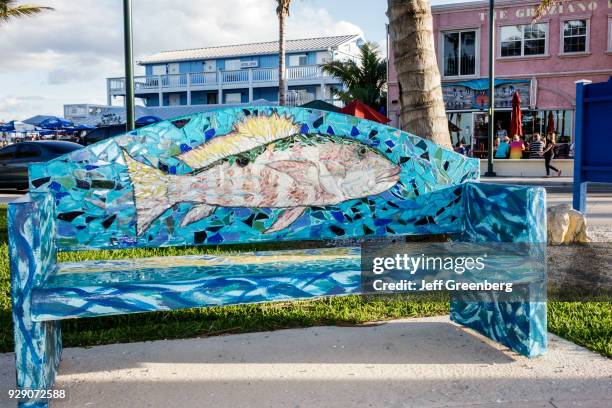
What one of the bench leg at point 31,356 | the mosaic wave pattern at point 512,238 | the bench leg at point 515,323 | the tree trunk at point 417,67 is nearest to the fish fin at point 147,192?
the bench leg at point 31,356

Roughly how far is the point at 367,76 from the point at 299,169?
34016mm

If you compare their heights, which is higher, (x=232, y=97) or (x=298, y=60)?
(x=298, y=60)

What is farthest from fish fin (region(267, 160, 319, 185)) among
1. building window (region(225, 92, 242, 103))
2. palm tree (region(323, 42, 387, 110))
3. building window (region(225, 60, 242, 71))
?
building window (region(225, 60, 242, 71))

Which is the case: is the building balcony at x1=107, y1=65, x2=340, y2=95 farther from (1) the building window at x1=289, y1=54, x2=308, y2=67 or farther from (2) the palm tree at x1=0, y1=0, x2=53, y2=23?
(2) the palm tree at x1=0, y1=0, x2=53, y2=23

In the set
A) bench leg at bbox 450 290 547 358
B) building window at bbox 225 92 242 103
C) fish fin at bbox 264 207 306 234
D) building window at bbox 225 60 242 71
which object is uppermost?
building window at bbox 225 60 242 71

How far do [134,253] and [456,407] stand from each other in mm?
4493

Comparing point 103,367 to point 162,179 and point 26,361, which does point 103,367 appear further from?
point 162,179

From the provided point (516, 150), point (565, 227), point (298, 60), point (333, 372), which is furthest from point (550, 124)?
point (333, 372)

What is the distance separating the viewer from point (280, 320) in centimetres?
449

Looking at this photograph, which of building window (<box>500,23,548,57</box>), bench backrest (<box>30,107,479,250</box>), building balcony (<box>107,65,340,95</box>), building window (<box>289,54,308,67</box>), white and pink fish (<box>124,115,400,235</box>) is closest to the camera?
bench backrest (<box>30,107,479,250</box>)

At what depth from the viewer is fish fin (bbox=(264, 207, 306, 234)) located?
13.1 feet

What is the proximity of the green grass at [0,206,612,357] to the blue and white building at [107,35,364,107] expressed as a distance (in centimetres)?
3612

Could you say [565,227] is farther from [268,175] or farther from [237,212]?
[237,212]

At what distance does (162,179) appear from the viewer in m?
3.76
